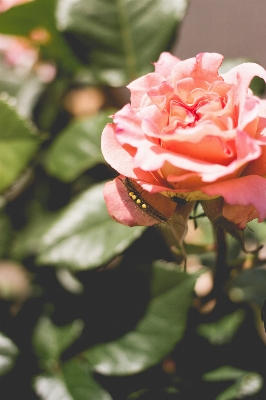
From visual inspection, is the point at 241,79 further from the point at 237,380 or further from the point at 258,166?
the point at 237,380

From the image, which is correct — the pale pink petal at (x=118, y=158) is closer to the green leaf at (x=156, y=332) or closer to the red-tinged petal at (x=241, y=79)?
the red-tinged petal at (x=241, y=79)

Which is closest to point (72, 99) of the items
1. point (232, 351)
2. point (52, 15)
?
point (52, 15)

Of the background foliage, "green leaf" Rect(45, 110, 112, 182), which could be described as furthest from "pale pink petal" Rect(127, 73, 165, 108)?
"green leaf" Rect(45, 110, 112, 182)

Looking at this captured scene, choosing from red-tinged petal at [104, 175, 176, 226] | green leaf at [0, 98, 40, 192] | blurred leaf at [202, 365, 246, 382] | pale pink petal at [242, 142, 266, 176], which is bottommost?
blurred leaf at [202, 365, 246, 382]

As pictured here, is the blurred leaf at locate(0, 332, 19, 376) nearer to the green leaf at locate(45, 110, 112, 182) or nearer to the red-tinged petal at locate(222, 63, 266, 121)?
the green leaf at locate(45, 110, 112, 182)

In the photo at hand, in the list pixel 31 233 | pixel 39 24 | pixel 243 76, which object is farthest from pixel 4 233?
pixel 243 76

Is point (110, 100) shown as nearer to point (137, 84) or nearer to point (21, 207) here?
point (21, 207)

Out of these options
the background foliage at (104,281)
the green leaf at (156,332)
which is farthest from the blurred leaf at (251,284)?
the green leaf at (156,332)
